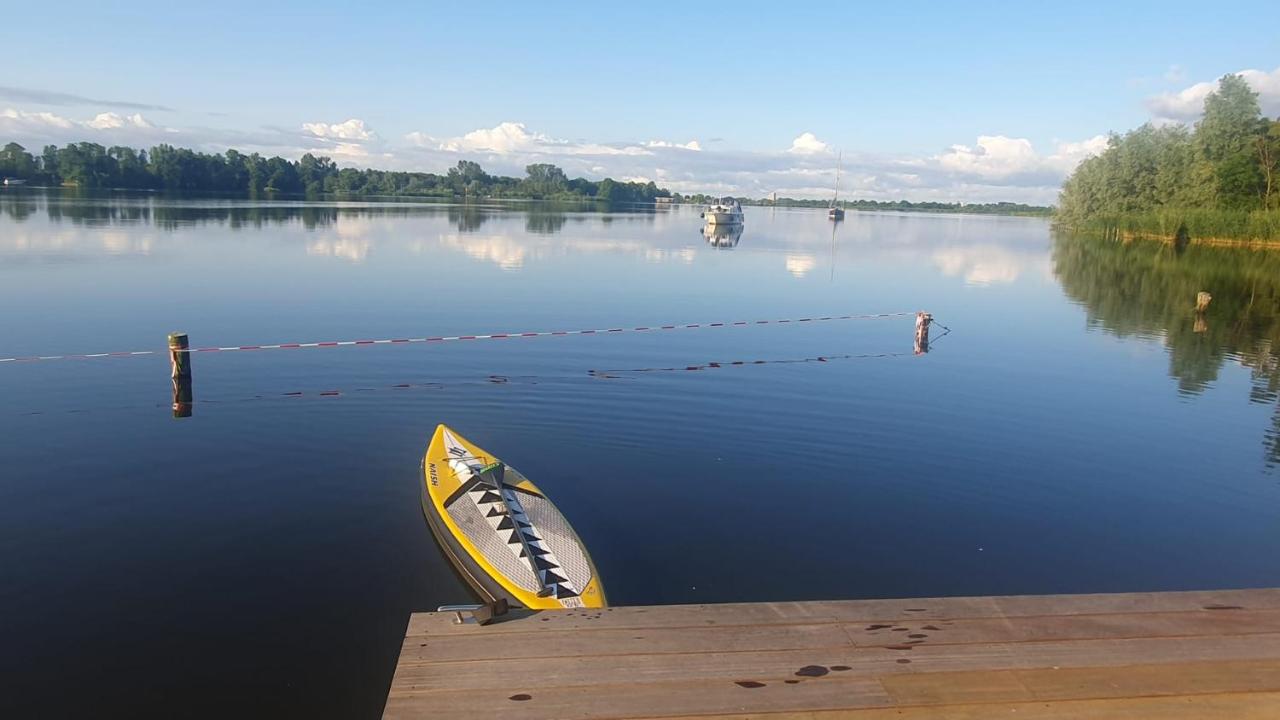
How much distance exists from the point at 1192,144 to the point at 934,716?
107246 millimetres

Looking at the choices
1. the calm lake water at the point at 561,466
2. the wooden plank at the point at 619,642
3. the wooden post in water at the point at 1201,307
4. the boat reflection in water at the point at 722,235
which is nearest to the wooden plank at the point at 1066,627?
the wooden plank at the point at 619,642

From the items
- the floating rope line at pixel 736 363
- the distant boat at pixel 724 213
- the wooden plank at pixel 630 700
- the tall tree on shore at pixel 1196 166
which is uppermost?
the tall tree on shore at pixel 1196 166

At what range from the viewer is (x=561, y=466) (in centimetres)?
1424

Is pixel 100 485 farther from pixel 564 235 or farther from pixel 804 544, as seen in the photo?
pixel 564 235

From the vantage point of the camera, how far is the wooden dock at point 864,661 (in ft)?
16.7

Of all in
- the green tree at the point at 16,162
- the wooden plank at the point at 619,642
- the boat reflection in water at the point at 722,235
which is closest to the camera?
the wooden plank at the point at 619,642

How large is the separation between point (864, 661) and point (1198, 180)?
98336mm

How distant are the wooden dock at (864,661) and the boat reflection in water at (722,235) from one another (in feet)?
221

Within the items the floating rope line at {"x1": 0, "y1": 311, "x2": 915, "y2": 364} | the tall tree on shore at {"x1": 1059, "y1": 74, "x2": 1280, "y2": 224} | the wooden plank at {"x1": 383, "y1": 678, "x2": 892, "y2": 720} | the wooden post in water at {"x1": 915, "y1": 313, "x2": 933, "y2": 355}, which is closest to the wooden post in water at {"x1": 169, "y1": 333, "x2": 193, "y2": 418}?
the floating rope line at {"x1": 0, "y1": 311, "x2": 915, "y2": 364}

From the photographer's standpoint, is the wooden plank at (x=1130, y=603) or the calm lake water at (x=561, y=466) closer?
the wooden plank at (x=1130, y=603)

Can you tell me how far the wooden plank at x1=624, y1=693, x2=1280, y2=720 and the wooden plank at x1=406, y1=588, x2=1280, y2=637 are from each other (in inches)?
44.2

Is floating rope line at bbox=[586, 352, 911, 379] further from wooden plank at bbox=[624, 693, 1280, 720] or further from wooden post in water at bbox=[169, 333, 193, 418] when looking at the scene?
wooden plank at bbox=[624, 693, 1280, 720]

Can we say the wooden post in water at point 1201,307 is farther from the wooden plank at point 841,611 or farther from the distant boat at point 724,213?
the distant boat at point 724,213

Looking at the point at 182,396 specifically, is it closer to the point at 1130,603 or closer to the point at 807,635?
the point at 807,635
